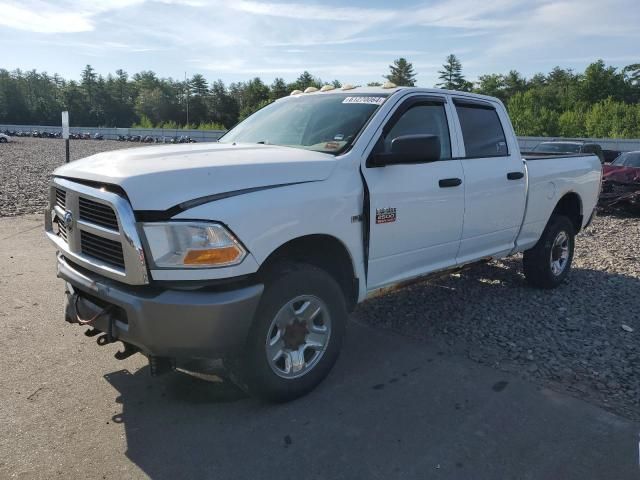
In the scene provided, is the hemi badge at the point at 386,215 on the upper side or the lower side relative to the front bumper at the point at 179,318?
upper

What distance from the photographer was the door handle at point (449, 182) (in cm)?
416

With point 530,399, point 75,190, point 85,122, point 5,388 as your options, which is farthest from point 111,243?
point 85,122

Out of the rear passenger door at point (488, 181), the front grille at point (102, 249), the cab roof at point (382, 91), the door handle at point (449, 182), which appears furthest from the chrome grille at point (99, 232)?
the rear passenger door at point (488, 181)

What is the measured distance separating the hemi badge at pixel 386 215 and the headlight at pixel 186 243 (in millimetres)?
1252

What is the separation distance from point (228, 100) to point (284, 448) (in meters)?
113

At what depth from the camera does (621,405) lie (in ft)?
A: 11.4

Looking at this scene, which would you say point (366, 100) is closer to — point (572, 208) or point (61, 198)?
point (61, 198)

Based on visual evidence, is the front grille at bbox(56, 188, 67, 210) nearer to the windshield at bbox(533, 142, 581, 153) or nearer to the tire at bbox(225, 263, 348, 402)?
the tire at bbox(225, 263, 348, 402)

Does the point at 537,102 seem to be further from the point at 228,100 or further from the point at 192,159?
the point at 192,159

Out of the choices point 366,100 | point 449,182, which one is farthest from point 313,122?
point 449,182

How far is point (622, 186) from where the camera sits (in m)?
12.2

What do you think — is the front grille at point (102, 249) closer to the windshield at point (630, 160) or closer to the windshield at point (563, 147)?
the windshield at point (630, 160)

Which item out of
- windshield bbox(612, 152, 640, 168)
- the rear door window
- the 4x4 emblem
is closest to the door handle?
the rear door window

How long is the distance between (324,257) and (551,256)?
3432mm
